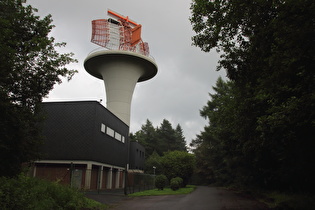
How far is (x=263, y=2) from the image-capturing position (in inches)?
344

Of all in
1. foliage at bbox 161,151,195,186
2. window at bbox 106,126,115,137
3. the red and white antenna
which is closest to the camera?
window at bbox 106,126,115,137

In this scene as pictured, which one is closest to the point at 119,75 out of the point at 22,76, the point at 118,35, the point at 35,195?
the point at 118,35

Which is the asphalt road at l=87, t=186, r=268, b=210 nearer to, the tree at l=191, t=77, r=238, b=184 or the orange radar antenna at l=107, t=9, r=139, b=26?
the tree at l=191, t=77, r=238, b=184

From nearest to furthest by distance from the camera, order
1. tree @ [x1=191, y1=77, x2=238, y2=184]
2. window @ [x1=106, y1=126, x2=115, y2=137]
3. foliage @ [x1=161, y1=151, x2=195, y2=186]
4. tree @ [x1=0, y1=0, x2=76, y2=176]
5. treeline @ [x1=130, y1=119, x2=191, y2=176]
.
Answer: tree @ [x1=0, y1=0, x2=76, y2=176]
tree @ [x1=191, y1=77, x2=238, y2=184]
window @ [x1=106, y1=126, x2=115, y2=137]
foliage @ [x1=161, y1=151, x2=195, y2=186]
treeline @ [x1=130, y1=119, x2=191, y2=176]

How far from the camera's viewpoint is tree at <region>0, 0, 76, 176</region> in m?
10.2

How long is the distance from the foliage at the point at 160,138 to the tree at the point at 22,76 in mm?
74809

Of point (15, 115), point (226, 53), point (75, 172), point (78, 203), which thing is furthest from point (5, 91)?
point (75, 172)

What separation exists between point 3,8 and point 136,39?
107ft

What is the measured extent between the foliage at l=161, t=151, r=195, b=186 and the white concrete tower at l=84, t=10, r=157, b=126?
27.9ft

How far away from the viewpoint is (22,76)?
11.1 meters

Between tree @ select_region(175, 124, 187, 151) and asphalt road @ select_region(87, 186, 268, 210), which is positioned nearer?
asphalt road @ select_region(87, 186, 268, 210)

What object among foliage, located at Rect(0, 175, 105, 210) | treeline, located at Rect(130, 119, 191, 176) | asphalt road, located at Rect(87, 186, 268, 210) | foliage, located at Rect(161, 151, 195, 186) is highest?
treeline, located at Rect(130, 119, 191, 176)

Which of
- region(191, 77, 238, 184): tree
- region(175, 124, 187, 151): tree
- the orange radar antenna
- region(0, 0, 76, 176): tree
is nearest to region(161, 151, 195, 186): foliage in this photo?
region(191, 77, 238, 184): tree

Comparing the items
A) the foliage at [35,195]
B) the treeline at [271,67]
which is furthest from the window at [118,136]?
the foliage at [35,195]
